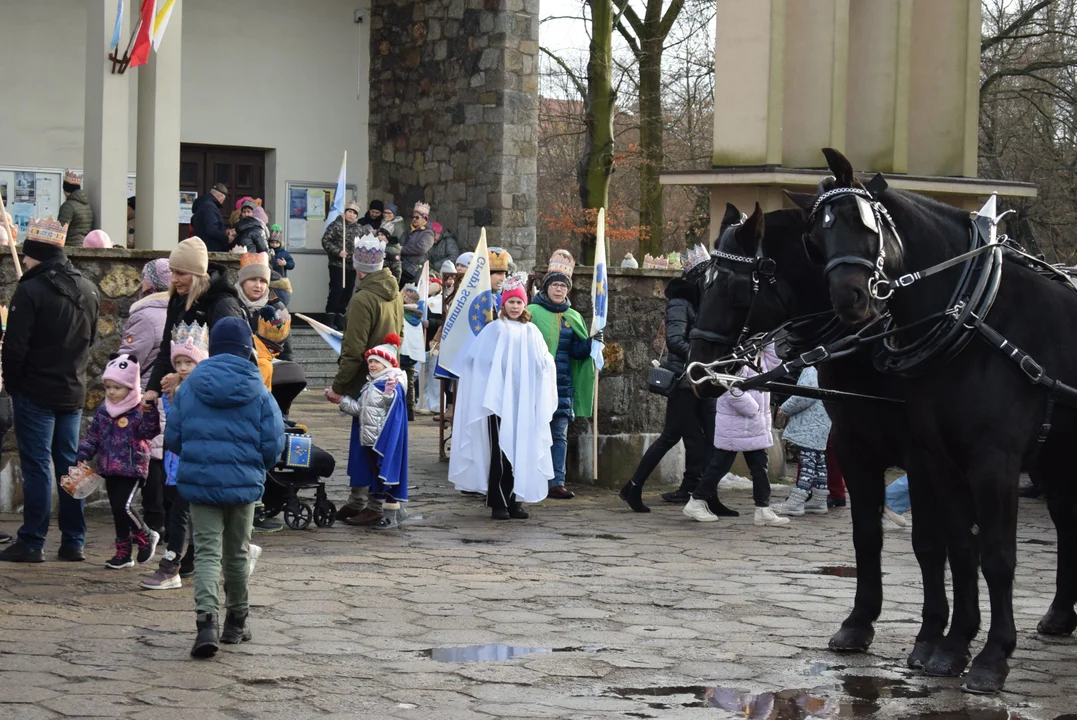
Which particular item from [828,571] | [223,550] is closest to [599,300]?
[828,571]

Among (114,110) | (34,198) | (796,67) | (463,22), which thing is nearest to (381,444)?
(796,67)

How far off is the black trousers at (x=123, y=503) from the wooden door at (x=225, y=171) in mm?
14651

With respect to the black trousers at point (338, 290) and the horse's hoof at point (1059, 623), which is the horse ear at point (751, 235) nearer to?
the horse's hoof at point (1059, 623)

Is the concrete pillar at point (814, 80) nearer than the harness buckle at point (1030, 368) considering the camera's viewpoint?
No

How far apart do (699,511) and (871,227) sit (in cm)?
560

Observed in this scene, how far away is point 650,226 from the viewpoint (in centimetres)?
3225

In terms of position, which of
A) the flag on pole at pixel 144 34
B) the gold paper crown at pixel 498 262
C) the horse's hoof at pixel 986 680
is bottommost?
the horse's hoof at pixel 986 680

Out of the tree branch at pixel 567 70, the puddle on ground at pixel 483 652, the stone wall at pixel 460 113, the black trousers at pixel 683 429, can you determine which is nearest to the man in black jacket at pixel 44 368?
the puddle on ground at pixel 483 652

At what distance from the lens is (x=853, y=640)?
23.2 feet

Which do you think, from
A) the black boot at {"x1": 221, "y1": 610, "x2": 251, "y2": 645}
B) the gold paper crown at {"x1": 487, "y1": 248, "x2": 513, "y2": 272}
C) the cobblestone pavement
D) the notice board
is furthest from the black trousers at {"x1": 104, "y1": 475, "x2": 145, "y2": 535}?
the notice board

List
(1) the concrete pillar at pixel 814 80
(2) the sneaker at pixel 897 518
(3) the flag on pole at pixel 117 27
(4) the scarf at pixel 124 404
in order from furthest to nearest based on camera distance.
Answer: (3) the flag on pole at pixel 117 27, (1) the concrete pillar at pixel 814 80, (2) the sneaker at pixel 897 518, (4) the scarf at pixel 124 404

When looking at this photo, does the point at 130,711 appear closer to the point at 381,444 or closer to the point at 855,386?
the point at 855,386

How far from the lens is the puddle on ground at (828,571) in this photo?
30.9 ft

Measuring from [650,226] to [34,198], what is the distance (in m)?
14.4
